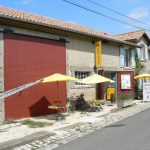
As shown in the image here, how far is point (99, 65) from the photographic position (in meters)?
21.7

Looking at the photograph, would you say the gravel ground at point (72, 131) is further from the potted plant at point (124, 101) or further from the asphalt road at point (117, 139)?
the potted plant at point (124, 101)

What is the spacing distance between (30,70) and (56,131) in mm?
4504

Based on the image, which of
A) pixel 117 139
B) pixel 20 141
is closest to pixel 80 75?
pixel 117 139

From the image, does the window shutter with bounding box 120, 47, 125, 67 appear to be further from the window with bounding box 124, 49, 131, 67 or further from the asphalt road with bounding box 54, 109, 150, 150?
the asphalt road with bounding box 54, 109, 150, 150

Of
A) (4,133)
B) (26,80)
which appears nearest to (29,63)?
(26,80)

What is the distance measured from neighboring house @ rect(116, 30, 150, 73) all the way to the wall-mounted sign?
700 cm

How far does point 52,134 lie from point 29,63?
517cm

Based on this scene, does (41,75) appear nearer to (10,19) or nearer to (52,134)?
→ (10,19)

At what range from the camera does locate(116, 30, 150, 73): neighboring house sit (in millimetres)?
30359

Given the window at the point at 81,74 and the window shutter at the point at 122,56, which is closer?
the window at the point at 81,74

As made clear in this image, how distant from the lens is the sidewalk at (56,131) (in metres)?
9.86

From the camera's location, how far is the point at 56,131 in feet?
39.2

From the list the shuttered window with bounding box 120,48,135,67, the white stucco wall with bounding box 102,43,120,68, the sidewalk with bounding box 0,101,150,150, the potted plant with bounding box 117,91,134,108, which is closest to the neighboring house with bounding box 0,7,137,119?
the white stucco wall with bounding box 102,43,120,68

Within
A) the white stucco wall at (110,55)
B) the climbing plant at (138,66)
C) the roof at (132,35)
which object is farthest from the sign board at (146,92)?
the roof at (132,35)
